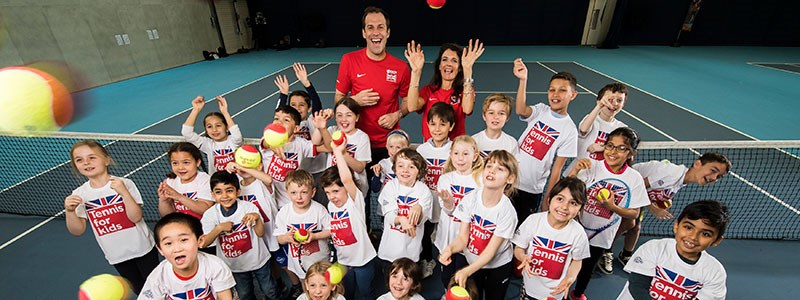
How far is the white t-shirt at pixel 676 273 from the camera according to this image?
242cm

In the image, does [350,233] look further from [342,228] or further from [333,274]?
[333,274]

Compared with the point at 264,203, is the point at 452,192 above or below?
above

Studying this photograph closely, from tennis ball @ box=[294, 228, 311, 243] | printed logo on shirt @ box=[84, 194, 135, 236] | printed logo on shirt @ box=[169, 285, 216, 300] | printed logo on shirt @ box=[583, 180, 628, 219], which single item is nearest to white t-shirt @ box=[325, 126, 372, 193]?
tennis ball @ box=[294, 228, 311, 243]

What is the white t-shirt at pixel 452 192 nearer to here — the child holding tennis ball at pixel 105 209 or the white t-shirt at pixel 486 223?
the white t-shirt at pixel 486 223

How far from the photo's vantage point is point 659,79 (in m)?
12.8

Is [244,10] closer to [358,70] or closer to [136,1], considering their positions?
[136,1]

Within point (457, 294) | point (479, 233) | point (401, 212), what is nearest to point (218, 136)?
point (401, 212)

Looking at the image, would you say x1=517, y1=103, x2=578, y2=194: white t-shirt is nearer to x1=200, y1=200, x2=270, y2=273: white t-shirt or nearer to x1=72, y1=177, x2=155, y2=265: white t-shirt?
x1=200, y1=200, x2=270, y2=273: white t-shirt

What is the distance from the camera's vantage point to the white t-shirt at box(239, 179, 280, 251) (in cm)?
350

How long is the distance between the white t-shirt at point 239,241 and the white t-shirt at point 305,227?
0.25m

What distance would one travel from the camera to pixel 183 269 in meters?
2.61

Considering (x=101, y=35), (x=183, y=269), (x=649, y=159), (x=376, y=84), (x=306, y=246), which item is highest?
(x=101, y=35)

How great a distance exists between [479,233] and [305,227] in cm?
154

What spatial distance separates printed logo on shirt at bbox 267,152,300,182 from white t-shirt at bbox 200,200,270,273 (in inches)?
23.6
